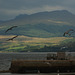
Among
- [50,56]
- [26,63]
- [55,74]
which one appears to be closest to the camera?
[55,74]

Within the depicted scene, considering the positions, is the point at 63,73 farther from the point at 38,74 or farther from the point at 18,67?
the point at 18,67

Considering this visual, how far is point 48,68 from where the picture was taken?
72.1 meters

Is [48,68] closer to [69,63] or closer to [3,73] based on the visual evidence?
[69,63]

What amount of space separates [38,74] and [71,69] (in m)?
13.7

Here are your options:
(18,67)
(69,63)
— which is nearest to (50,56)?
(69,63)

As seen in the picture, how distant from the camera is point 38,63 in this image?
2832 inches

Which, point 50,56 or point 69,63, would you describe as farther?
point 50,56

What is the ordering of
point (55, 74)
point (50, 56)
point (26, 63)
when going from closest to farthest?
point (55, 74) < point (26, 63) < point (50, 56)

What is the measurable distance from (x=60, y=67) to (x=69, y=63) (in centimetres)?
402

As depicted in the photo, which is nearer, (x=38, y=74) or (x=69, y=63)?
(x=38, y=74)

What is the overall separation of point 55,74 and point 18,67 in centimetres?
1374

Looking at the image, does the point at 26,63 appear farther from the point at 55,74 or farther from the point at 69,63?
the point at 69,63

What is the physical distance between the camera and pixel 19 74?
68.2m

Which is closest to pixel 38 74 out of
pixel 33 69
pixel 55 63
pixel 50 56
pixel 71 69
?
pixel 33 69
